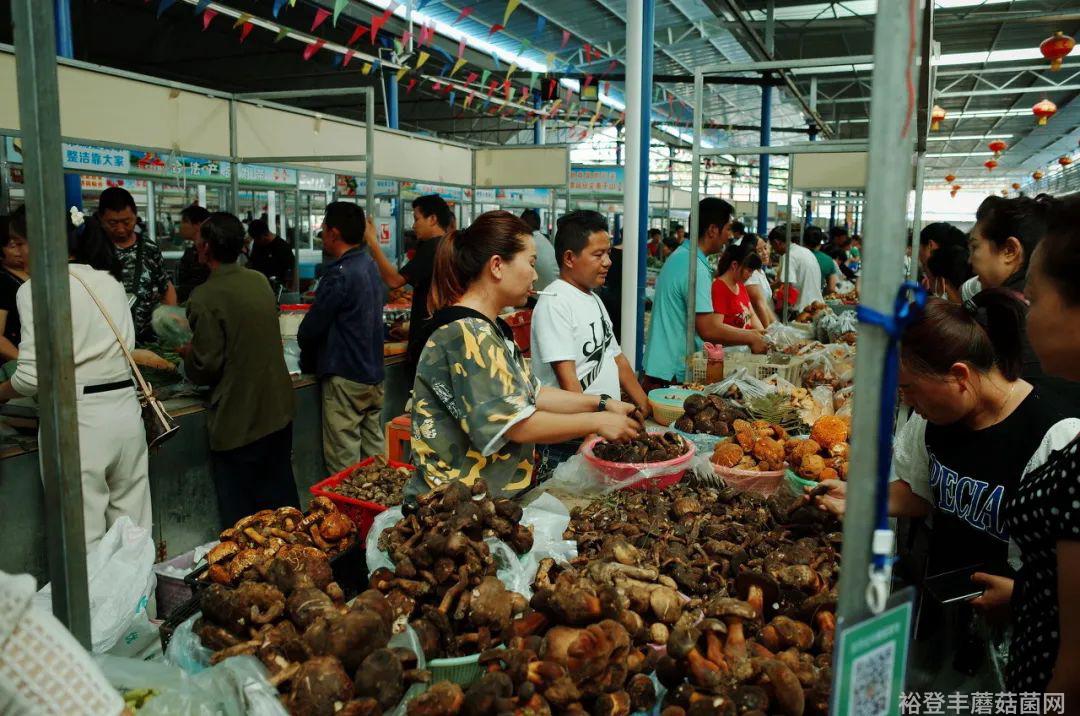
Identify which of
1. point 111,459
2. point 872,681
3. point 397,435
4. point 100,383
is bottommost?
point 397,435

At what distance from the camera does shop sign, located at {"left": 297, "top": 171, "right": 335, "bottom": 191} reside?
1181 centimetres

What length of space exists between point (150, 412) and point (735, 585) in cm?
324

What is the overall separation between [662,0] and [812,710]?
434 inches

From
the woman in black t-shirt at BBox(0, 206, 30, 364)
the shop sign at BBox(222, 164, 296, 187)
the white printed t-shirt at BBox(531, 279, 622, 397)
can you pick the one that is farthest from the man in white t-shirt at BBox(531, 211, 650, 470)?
the shop sign at BBox(222, 164, 296, 187)

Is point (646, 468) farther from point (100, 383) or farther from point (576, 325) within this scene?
point (100, 383)

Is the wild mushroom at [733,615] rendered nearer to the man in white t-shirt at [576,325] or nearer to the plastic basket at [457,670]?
the plastic basket at [457,670]

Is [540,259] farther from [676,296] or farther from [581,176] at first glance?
[581,176]

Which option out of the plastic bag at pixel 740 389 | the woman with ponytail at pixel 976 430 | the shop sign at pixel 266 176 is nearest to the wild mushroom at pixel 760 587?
the woman with ponytail at pixel 976 430

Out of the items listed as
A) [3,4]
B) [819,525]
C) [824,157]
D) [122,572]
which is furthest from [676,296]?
[3,4]

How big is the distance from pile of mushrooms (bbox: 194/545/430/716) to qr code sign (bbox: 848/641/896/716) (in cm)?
84

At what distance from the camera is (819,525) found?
2.31m

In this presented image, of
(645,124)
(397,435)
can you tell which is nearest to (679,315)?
(645,124)

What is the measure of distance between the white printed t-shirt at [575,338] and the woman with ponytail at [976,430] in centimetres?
155

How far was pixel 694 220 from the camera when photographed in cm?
480
